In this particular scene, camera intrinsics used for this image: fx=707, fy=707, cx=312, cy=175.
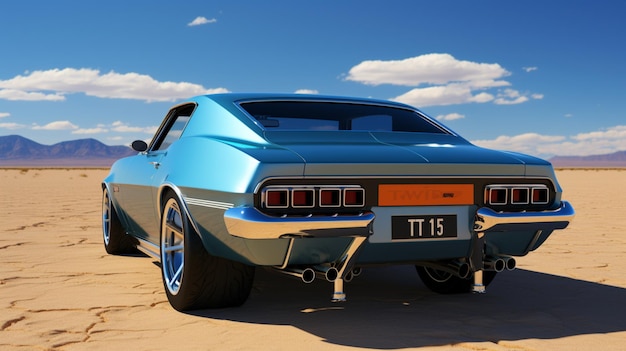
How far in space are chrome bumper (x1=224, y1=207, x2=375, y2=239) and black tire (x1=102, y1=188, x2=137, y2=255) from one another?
330cm

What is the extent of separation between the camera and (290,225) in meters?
3.11

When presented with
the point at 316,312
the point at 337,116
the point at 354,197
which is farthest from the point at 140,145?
the point at 354,197

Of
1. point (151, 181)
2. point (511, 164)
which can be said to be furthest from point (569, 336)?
point (151, 181)

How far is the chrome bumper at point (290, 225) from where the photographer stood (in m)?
3.10

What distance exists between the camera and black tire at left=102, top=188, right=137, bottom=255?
248 inches

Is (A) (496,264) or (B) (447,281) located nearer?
(A) (496,264)

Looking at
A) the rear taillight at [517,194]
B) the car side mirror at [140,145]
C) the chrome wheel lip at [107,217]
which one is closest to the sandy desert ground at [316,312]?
the chrome wheel lip at [107,217]

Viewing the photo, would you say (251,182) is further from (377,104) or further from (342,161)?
(377,104)

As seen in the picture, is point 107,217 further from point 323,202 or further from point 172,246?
point 323,202

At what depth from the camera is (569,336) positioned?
3512 mm

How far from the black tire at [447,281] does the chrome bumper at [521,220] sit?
90 centimetres

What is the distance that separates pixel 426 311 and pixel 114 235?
3354 mm

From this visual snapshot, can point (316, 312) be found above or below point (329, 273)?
below

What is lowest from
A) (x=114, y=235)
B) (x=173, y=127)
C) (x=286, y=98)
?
(x=114, y=235)
